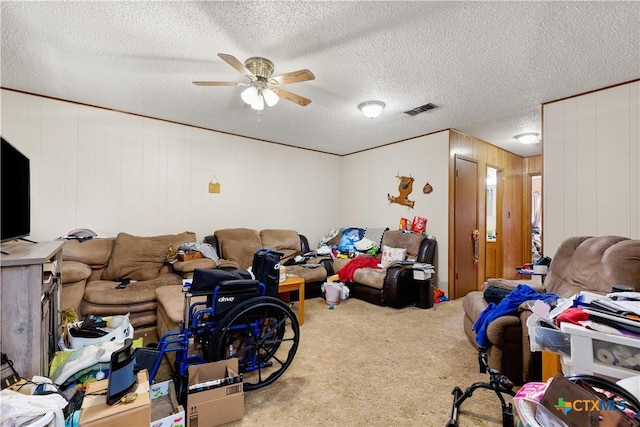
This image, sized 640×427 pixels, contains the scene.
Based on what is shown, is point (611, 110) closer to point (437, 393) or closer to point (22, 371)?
point (437, 393)

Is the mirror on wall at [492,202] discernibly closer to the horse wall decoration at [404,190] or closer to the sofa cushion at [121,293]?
the horse wall decoration at [404,190]

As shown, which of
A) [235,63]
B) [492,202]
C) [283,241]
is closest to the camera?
[235,63]

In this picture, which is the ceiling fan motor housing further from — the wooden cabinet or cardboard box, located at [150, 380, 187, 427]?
cardboard box, located at [150, 380, 187, 427]

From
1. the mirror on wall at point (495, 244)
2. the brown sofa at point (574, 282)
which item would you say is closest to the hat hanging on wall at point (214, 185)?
the brown sofa at point (574, 282)

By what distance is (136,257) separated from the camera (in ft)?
10.9

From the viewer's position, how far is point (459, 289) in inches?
169

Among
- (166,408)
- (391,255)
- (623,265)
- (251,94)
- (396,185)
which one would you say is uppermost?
(251,94)

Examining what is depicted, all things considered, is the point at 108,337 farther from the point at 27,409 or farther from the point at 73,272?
the point at 73,272

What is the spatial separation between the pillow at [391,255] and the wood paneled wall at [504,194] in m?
0.69

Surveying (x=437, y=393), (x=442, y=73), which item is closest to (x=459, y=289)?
(x=437, y=393)

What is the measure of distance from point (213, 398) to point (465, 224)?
4104mm

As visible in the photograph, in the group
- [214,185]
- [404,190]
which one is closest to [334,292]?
[404,190]

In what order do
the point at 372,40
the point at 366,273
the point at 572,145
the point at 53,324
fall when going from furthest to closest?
the point at 366,273 → the point at 572,145 → the point at 372,40 → the point at 53,324

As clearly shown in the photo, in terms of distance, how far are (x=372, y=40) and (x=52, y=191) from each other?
378 centimetres
